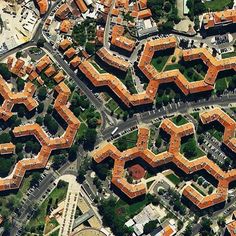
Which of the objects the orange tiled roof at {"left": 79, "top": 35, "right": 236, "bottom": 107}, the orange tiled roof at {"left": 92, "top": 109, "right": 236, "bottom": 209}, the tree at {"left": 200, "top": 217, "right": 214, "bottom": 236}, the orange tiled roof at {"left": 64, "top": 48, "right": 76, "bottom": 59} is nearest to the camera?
the orange tiled roof at {"left": 79, "top": 35, "right": 236, "bottom": 107}

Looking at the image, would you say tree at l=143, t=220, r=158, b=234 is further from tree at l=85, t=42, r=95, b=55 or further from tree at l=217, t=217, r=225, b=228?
tree at l=85, t=42, r=95, b=55

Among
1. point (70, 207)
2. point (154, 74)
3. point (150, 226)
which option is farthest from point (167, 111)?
point (70, 207)

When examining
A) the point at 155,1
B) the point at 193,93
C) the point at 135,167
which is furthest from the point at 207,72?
the point at 135,167

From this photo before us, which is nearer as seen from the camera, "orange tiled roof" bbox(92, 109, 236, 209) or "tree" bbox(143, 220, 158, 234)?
"orange tiled roof" bbox(92, 109, 236, 209)

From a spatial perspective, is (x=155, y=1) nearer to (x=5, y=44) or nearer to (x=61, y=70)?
(x=61, y=70)

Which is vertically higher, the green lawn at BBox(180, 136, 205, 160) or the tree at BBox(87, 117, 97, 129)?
the tree at BBox(87, 117, 97, 129)

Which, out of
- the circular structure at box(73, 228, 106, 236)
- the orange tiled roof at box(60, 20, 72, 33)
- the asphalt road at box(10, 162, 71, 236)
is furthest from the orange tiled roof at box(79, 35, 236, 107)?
the circular structure at box(73, 228, 106, 236)

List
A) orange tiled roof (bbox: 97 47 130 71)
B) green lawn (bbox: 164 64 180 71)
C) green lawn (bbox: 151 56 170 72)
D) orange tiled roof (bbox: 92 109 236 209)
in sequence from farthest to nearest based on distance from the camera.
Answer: green lawn (bbox: 151 56 170 72)
green lawn (bbox: 164 64 180 71)
orange tiled roof (bbox: 97 47 130 71)
orange tiled roof (bbox: 92 109 236 209)
